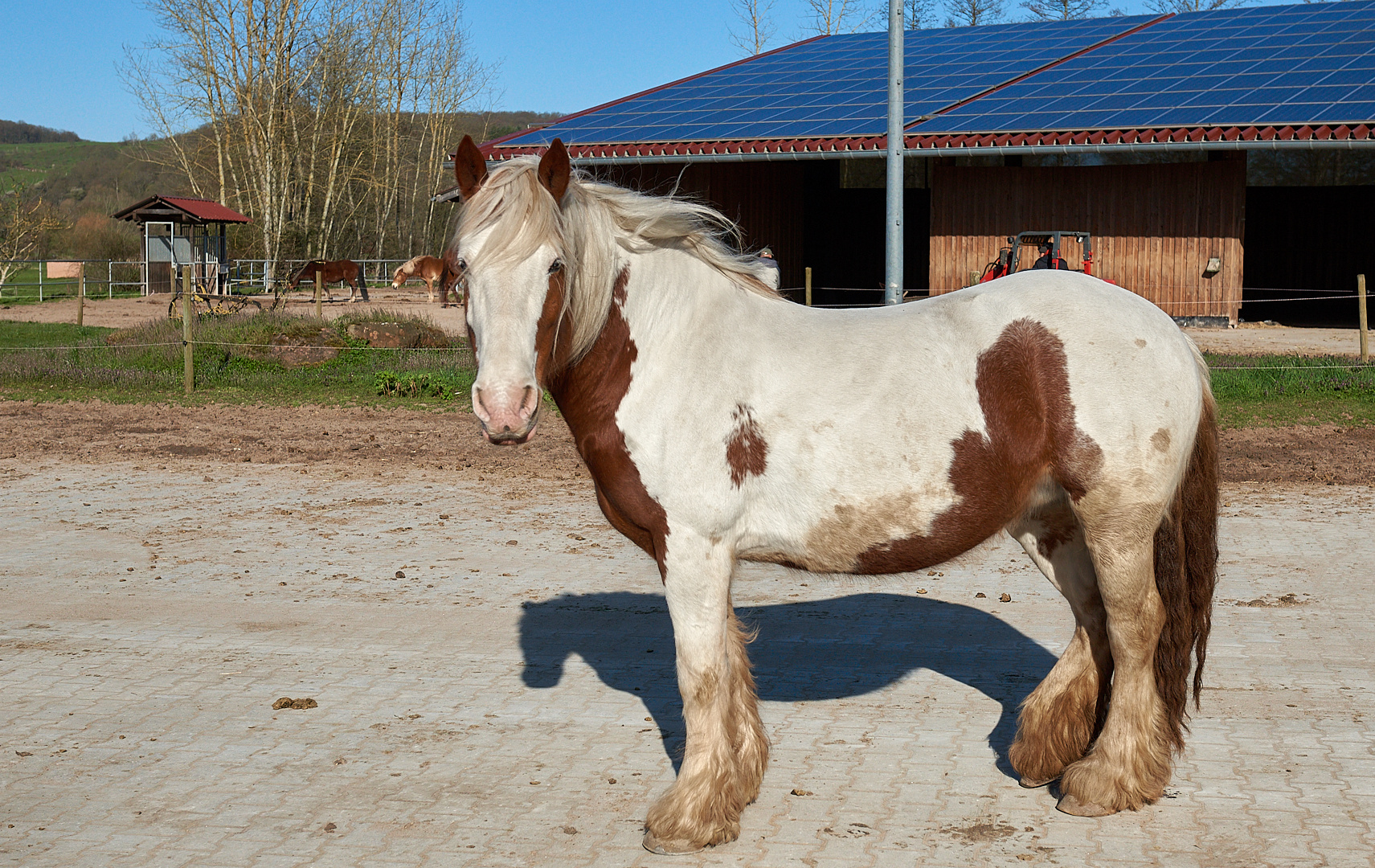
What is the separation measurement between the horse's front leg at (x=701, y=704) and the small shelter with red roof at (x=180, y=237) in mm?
28508

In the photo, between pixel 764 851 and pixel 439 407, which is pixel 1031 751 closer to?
pixel 764 851

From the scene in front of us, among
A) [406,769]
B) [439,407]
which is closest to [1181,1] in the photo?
[439,407]

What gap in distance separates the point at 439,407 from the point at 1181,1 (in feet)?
123

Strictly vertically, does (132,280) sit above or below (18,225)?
below

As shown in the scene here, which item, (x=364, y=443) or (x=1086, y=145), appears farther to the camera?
(x=1086, y=145)

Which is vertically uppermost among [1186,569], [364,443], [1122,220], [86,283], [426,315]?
[1122,220]

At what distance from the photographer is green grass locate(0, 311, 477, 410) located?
13164mm

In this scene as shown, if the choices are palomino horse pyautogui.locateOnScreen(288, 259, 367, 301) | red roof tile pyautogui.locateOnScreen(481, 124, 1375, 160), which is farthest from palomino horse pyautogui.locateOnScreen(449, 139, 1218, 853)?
palomino horse pyautogui.locateOnScreen(288, 259, 367, 301)

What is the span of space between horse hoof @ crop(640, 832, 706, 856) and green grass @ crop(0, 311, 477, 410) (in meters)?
9.55

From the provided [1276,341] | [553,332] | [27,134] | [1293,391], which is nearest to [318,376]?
[1293,391]

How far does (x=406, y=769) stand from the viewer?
3.82 m

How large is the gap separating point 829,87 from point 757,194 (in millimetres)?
2472

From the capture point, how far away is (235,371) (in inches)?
570

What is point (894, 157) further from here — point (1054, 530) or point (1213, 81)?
point (1213, 81)
